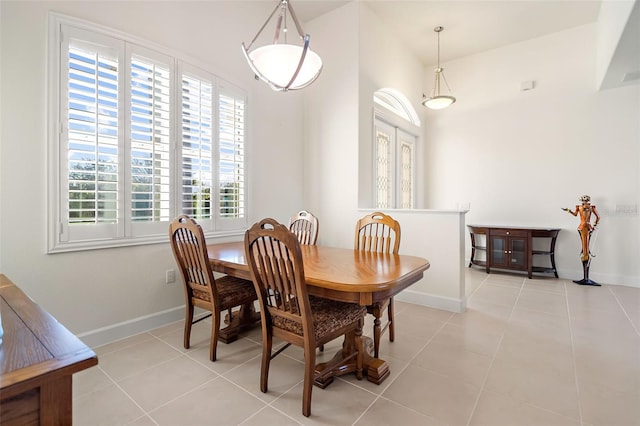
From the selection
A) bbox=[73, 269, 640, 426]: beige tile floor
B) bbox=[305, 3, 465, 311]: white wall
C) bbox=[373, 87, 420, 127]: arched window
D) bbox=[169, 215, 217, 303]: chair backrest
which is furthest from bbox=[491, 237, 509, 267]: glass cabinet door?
bbox=[169, 215, 217, 303]: chair backrest

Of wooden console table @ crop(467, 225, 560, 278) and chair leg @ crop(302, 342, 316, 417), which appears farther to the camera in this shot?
wooden console table @ crop(467, 225, 560, 278)

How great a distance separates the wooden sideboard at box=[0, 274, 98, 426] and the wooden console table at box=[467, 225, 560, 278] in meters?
5.21

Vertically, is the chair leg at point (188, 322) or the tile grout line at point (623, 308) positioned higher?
the chair leg at point (188, 322)

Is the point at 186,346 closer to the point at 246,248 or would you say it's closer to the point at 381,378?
the point at 246,248

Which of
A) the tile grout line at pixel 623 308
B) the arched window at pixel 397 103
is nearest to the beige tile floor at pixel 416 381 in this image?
the tile grout line at pixel 623 308

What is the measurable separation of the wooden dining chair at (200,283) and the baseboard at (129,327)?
588 mm

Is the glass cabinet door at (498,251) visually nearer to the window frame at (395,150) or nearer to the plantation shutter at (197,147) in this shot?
the window frame at (395,150)

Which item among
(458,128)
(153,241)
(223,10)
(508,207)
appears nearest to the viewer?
(153,241)

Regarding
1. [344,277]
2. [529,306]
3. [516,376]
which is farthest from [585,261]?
[344,277]

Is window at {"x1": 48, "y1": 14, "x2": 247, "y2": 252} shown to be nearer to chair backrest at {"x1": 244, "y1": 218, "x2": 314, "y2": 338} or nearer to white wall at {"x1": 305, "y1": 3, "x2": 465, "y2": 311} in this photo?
white wall at {"x1": 305, "y1": 3, "x2": 465, "y2": 311}

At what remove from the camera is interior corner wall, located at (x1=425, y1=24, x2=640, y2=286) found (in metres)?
4.23

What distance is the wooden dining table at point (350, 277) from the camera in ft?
5.23

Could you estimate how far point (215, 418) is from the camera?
5.27 ft

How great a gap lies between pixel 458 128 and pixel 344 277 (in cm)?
496
